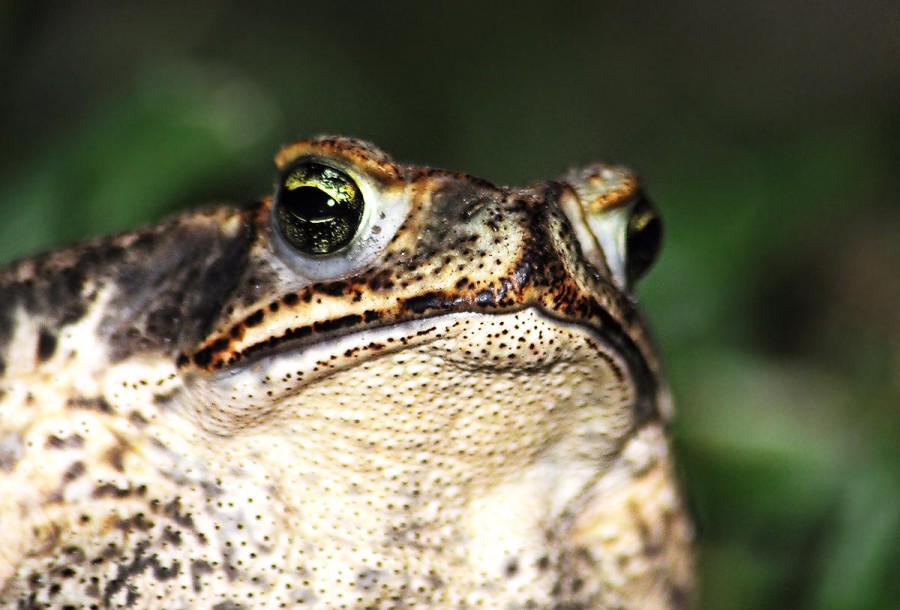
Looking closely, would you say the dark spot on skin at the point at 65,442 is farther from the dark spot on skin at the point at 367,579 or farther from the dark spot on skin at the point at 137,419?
the dark spot on skin at the point at 367,579

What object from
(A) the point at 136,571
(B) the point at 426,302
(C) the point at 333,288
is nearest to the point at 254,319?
(C) the point at 333,288

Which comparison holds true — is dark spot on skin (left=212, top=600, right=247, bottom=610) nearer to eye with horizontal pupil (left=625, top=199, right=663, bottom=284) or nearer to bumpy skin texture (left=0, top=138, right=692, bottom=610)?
bumpy skin texture (left=0, top=138, right=692, bottom=610)

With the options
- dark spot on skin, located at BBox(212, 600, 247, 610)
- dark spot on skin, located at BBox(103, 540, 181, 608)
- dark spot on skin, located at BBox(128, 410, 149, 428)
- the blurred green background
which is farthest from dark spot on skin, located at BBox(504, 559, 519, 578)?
the blurred green background

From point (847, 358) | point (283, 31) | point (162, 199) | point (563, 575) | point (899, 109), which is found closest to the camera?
point (563, 575)

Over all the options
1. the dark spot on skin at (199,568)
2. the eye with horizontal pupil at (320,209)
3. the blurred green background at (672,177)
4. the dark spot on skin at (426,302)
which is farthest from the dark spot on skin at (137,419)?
the blurred green background at (672,177)

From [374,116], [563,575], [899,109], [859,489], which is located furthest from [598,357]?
[374,116]

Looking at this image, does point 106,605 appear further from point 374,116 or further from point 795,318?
point 374,116
